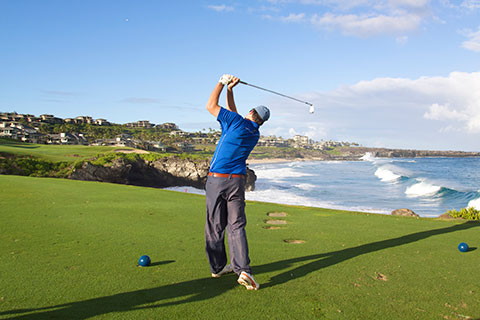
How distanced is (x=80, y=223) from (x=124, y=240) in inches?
78.4

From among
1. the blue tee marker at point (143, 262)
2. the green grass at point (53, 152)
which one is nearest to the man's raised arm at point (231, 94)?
the blue tee marker at point (143, 262)

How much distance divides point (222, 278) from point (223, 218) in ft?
2.86

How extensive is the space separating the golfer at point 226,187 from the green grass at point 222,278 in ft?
1.56

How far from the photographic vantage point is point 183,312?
376 centimetres

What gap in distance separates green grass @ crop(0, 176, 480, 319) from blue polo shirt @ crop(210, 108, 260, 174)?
163 cm

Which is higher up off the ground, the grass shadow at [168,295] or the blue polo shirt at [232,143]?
the blue polo shirt at [232,143]

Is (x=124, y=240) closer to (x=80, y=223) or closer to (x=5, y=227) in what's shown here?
(x=80, y=223)

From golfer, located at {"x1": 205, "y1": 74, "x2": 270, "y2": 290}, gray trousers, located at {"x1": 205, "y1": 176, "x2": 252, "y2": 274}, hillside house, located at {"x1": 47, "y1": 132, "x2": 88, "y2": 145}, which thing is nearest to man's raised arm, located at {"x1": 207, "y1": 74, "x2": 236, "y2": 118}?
golfer, located at {"x1": 205, "y1": 74, "x2": 270, "y2": 290}

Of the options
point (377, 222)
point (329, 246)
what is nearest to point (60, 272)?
point (329, 246)

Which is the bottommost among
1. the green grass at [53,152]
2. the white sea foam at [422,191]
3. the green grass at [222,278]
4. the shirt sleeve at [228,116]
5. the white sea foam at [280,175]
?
the white sea foam at [280,175]

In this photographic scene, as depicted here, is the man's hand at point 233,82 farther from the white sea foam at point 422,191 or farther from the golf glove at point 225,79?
the white sea foam at point 422,191

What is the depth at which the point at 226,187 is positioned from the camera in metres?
5.04

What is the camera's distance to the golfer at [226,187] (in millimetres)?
5051

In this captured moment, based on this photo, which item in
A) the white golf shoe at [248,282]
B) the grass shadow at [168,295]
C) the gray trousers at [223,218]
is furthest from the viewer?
the gray trousers at [223,218]
